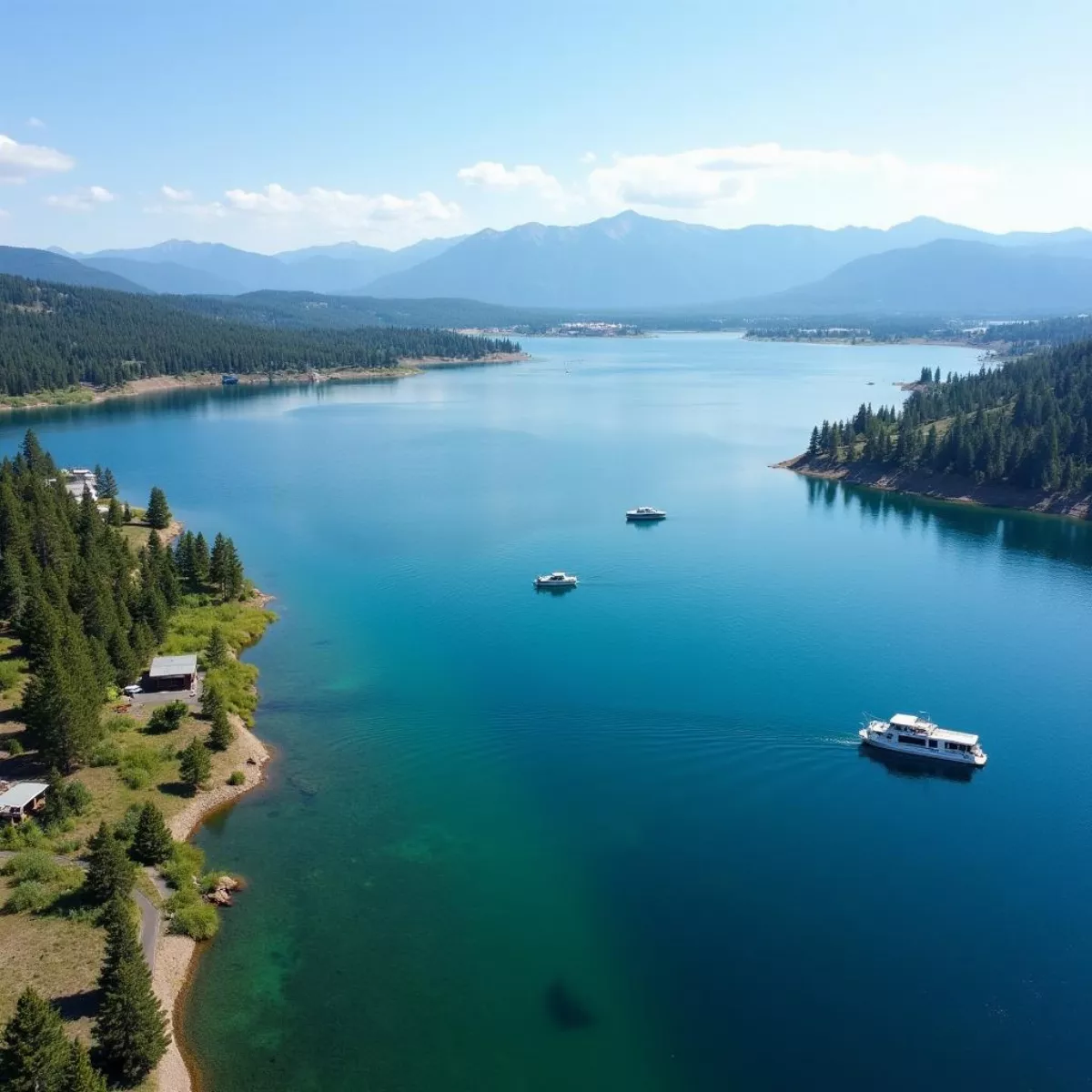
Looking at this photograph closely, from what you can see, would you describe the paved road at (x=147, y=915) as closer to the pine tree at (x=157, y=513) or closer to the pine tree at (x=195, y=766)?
the pine tree at (x=195, y=766)

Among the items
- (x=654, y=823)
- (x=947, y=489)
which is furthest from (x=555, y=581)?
(x=947, y=489)

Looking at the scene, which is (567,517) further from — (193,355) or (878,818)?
(193,355)

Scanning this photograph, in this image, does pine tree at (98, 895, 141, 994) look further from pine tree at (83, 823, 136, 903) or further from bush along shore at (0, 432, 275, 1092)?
pine tree at (83, 823, 136, 903)

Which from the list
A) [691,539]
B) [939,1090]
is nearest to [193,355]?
[691,539]

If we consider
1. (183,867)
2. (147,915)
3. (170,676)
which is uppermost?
(170,676)

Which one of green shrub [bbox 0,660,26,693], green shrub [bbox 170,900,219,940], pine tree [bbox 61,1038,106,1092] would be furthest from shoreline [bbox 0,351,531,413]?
pine tree [bbox 61,1038,106,1092]

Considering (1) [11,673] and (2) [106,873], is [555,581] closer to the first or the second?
(1) [11,673]

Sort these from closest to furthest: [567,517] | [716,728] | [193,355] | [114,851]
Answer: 1. [114,851]
2. [716,728]
3. [567,517]
4. [193,355]
